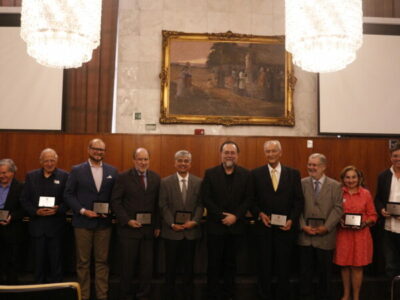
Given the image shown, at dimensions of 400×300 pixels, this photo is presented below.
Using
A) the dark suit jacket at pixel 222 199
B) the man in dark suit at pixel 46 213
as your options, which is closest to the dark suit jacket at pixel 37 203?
the man in dark suit at pixel 46 213

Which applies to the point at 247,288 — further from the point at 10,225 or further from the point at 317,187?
the point at 10,225

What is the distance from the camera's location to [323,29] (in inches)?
144

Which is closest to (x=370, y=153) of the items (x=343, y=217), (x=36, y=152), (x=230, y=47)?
(x=343, y=217)

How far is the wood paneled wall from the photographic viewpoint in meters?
6.41

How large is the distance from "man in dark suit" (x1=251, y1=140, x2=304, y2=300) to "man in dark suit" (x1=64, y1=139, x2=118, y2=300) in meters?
1.66

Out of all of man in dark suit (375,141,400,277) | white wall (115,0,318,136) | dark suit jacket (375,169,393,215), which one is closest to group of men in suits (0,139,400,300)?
man in dark suit (375,141,400,277)

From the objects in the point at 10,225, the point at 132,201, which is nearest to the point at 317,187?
the point at 132,201

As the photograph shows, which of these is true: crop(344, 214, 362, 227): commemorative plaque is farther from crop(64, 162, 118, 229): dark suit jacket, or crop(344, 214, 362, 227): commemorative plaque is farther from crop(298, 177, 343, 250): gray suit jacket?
crop(64, 162, 118, 229): dark suit jacket

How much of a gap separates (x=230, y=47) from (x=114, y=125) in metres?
2.66

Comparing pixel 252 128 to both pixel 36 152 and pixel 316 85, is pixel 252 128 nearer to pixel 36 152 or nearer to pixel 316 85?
pixel 316 85

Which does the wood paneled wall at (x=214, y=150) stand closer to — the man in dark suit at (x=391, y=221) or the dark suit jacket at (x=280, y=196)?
the man in dark suit at (x=391, y=221)

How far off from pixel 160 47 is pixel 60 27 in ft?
13.1

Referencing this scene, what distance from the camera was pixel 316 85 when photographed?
7.71 meters

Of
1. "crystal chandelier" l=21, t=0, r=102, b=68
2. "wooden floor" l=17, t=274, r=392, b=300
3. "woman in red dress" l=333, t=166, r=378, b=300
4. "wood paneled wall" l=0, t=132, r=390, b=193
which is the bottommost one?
"wooden floor" l=17, t=274, r=392, b=300
